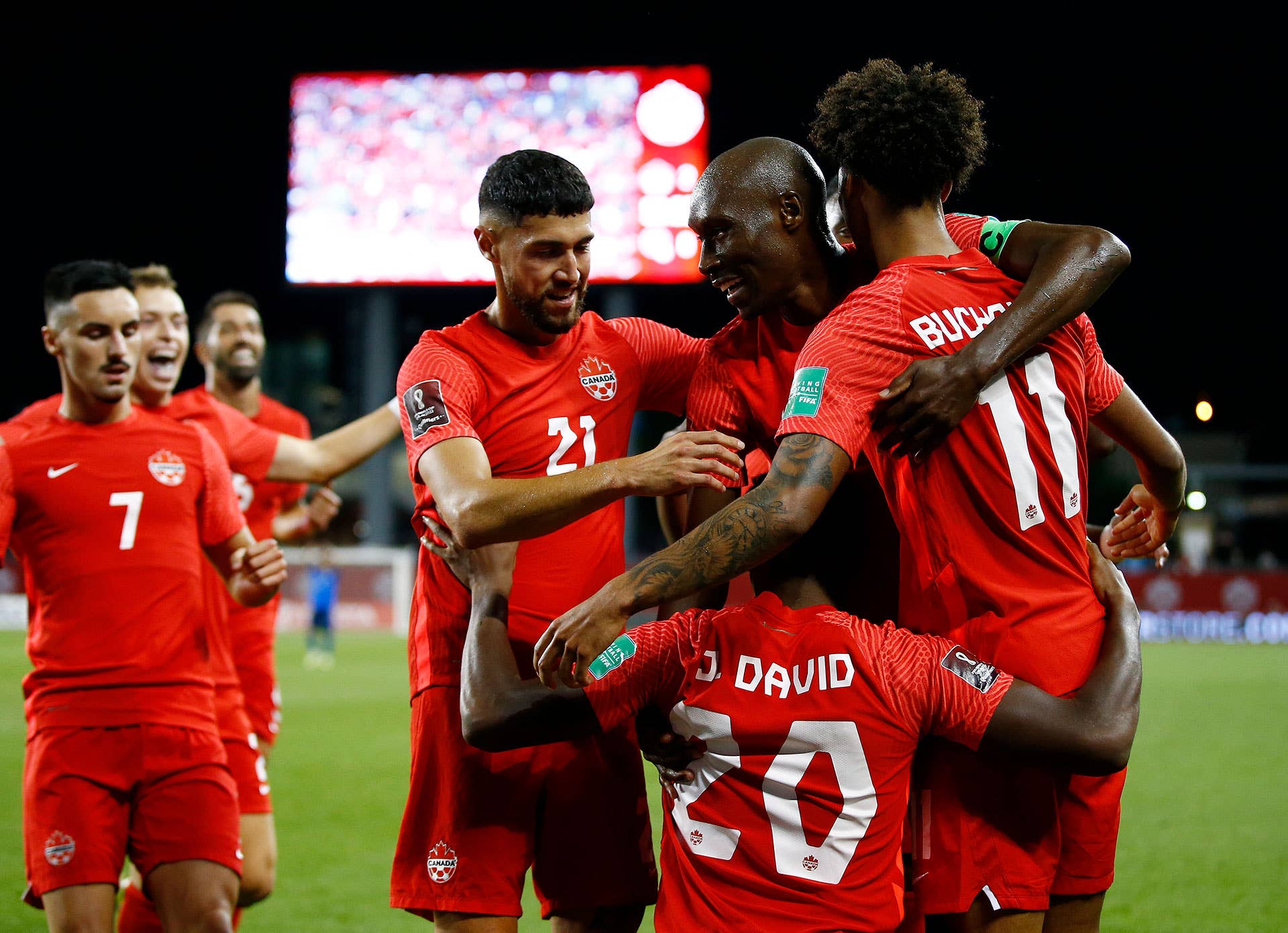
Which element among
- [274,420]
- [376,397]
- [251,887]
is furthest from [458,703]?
[376,397]

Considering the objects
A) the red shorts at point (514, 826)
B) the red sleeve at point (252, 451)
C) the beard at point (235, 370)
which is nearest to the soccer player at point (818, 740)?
the red shorts at point (514, 826)

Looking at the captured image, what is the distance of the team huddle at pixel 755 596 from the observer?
2.45 m

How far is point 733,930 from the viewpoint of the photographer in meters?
2.38

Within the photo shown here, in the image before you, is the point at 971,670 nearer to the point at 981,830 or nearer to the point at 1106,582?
the point at 981,830

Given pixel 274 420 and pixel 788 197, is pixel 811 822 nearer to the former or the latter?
pixel 788 197

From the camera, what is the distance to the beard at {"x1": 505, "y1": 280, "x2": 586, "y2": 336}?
10.9 feet

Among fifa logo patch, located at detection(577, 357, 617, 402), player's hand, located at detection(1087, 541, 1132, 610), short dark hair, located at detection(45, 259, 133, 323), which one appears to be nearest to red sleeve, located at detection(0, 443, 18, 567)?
short dark hair, located at detection(45, 259, 133, 323)

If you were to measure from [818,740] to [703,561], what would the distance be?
42 centimetres

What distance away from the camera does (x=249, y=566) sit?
4301 mm

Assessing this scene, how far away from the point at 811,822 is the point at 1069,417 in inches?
43.9

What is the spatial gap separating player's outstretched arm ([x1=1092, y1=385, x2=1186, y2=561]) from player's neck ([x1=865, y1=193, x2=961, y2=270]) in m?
0.63

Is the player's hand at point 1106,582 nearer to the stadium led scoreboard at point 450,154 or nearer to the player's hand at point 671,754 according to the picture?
the player's hand at point 671,754

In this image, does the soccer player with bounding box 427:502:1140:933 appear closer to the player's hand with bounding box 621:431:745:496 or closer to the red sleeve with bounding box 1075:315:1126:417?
the player's hand with bounding box 621:431:745:496

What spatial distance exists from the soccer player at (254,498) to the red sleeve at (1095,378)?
154 inches
